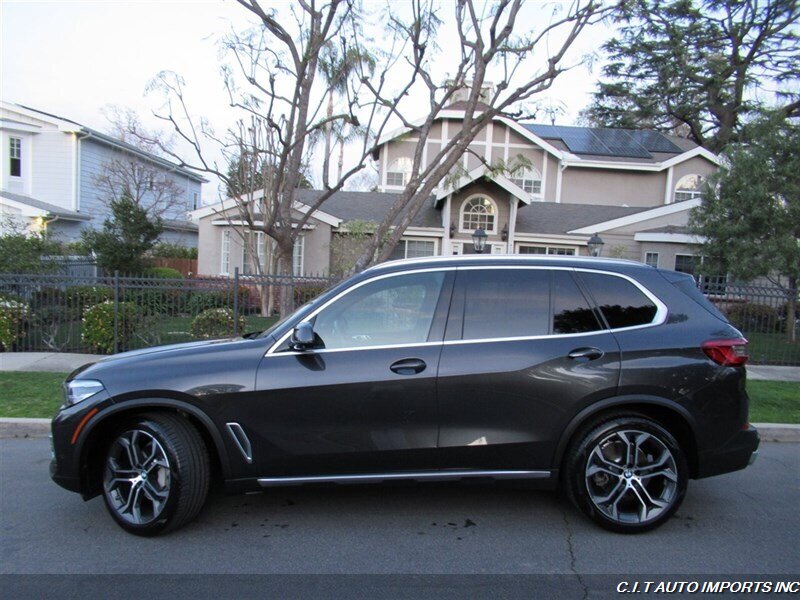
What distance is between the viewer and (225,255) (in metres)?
21.5

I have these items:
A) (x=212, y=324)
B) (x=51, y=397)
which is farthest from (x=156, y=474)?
(x=212, y=324)

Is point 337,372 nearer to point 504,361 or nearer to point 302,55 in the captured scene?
point 504,361

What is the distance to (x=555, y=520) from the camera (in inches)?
165

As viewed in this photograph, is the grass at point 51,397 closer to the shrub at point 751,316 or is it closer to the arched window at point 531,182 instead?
the shrub at point 751,316

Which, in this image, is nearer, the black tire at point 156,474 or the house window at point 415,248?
the black tire at point 156,474

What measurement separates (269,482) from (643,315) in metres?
2.80

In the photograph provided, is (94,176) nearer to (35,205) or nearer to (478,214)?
(35,205)

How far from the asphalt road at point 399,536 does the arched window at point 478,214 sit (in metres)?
17.2

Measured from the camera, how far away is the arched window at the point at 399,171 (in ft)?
91.1

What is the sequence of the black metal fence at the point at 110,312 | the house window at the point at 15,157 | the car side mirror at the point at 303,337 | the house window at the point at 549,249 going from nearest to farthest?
the car side mirror at the point at 303,337 → the black metal fence at the point at 110,312 → the house window at the point at 549,249 → the house window at the point at 15,157

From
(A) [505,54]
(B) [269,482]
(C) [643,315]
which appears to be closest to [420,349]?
(B) [269,482]

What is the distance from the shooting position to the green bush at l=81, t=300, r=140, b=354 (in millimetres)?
10227

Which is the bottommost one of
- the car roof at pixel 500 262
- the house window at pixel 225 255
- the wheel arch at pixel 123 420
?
the wheel arch at pixel 123 420

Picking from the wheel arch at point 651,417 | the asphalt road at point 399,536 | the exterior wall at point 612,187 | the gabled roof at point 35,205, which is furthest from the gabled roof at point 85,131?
the wheel arch at point 651,417
